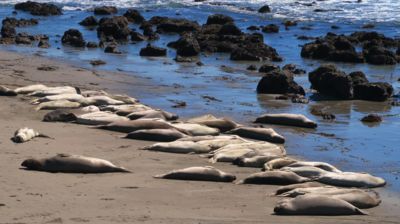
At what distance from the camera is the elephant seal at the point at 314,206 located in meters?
6.72

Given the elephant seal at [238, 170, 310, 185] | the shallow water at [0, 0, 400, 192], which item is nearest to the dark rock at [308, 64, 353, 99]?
the shallow water at [0, 0, 400, 192]

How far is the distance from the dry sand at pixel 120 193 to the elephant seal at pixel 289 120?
97.2 inches

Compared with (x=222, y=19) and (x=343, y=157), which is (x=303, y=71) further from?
(x=222, y=19)

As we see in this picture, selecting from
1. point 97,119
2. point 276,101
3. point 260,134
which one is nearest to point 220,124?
point 260,134

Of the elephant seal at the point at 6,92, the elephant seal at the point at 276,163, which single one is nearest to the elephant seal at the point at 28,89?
the elephant seal at the point at 6,92

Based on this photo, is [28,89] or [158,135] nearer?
[158,135]

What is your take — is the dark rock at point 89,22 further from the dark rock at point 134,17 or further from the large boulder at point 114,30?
the large boulder at point 114,30

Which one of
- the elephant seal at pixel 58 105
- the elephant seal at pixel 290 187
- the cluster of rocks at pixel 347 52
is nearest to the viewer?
the elephant seal at pixel 290 187

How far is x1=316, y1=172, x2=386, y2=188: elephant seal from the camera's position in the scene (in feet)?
26.3

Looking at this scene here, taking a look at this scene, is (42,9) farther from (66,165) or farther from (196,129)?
(66,165)

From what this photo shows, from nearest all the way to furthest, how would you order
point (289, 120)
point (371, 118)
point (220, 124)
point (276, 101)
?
1. point (220, 124)
2. point (289, 120)
3. point (371, 118)
4. point (276, 101)

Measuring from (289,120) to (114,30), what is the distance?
14.7 metres

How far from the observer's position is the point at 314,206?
6754mm

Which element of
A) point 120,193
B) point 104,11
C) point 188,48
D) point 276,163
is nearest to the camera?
point 120,193
